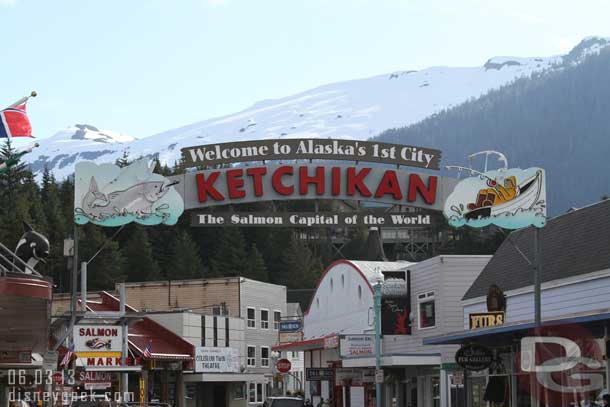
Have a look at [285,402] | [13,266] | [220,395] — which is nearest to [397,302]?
[285,402]

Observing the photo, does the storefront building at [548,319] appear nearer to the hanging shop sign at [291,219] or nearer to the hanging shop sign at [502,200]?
the hanging shop sign at [502,200]

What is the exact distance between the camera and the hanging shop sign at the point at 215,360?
6894 cm

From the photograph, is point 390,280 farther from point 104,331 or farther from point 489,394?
point 489,394

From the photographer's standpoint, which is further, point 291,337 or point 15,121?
point 291,337

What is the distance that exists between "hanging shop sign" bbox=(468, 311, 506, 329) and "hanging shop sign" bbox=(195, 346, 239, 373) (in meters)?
30.1

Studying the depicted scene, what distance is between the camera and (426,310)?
5072 cm

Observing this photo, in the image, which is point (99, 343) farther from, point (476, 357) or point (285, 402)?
point (476, 357)

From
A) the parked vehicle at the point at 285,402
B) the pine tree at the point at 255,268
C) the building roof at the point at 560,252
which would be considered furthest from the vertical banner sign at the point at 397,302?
the pine tree at the point at 255,268

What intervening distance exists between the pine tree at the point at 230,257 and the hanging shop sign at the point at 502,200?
3393 inches

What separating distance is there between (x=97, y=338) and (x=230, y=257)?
3029 inches

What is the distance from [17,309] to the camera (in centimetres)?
2531

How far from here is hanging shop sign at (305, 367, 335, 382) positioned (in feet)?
187

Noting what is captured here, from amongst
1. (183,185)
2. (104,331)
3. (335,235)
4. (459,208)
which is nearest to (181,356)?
(104,331)

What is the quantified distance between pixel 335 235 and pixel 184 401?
8121 cm
